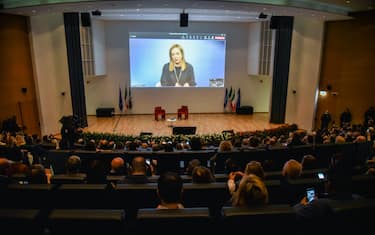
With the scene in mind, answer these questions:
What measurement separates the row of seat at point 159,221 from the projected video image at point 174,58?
1245 centimetres

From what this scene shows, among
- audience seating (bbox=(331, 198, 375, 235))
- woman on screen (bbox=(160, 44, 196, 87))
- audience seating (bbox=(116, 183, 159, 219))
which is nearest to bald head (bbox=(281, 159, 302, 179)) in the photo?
audience seating (bbox=(331, 198, 375, 235))

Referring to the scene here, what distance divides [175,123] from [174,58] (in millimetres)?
3351

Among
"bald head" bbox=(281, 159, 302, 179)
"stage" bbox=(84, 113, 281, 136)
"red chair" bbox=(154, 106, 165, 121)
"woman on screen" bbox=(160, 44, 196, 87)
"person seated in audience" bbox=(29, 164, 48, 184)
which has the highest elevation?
"woman on screen" bbox=(160, 44, 196, 87)

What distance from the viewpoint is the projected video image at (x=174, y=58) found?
45.5 ft

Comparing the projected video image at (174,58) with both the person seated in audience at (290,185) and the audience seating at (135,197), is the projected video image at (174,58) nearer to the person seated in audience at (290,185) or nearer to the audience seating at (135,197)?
the person seated in audience at (290,185)

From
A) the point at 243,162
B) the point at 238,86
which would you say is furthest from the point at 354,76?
the point at 243,162

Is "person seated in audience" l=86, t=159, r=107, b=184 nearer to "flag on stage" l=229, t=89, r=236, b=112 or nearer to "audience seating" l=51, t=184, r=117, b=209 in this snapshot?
"audience seating" l=51, t=184, r=117, b=209

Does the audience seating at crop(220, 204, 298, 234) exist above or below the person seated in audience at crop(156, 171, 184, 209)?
below

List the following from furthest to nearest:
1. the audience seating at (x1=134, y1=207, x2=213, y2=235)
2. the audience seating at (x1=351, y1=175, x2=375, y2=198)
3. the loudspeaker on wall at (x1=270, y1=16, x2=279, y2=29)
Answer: the loudspeaker on wall at (x1=270, y1=16, x2=279, y2=29), the audience seating at (x1=351, y1=175, x2=375, y2=198), the audience seating at (x1=134, y1=207, x2=213, y2=235)

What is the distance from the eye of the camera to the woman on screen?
1394 cm

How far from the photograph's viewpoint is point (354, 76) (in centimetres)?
1016

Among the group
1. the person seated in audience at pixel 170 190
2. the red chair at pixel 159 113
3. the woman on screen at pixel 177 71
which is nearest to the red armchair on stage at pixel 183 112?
the red chair at pixel 159 113

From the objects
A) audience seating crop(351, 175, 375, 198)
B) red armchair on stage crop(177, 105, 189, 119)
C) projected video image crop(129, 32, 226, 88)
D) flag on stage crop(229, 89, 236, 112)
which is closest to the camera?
audience seating crop(351, 175, 375, 198)

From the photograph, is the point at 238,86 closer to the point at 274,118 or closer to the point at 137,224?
the point at 274,118
